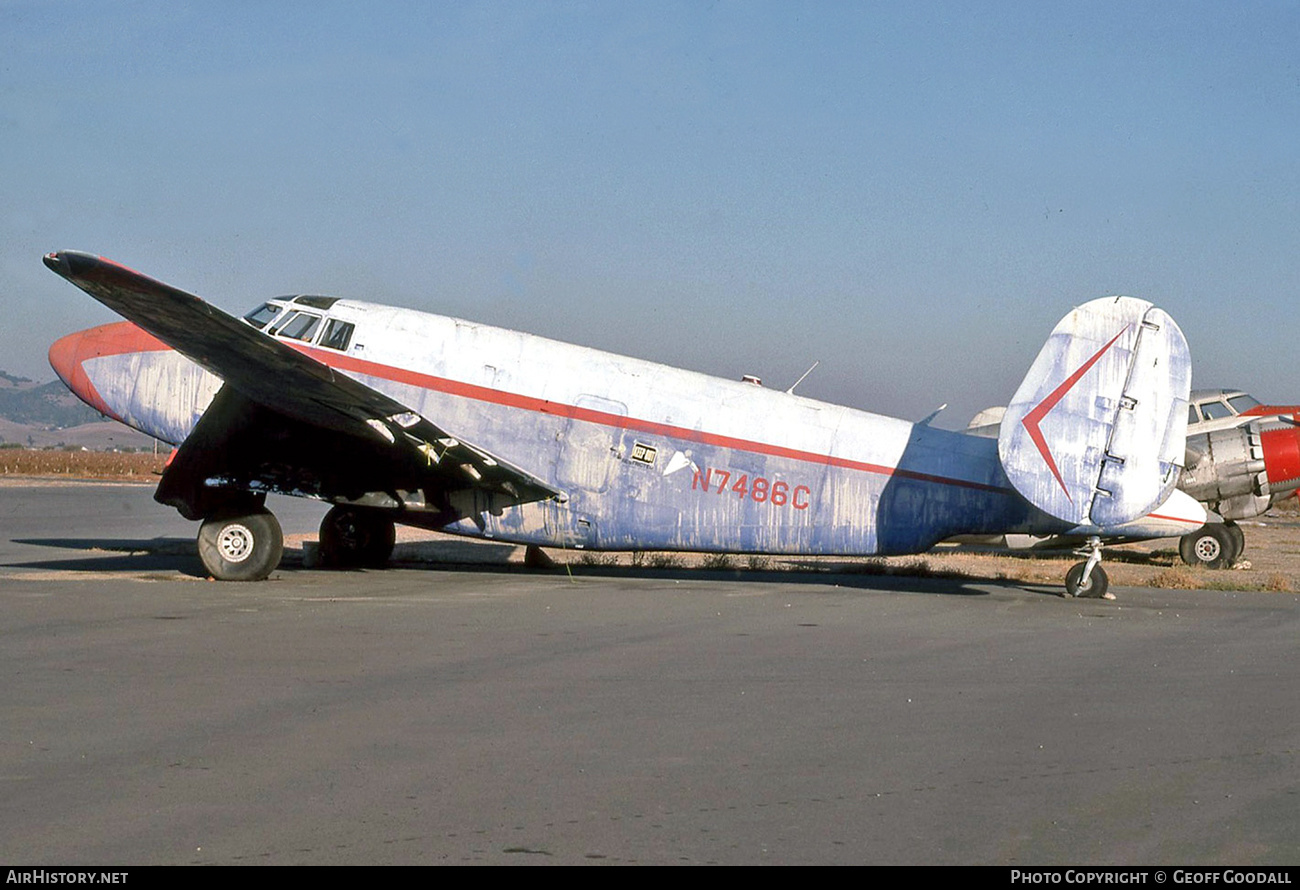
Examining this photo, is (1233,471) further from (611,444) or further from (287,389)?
(287,389)

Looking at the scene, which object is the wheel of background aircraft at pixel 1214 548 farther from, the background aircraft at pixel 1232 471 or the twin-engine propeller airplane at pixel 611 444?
the twin-engine propeller airplane at pixel 611 444

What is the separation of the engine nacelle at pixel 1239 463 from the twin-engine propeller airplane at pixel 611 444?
25.0ft

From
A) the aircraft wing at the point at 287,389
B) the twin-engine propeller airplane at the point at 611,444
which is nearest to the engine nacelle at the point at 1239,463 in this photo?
the twin-engine propeller airplane at the point at 611,444

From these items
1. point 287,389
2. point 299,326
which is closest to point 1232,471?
point 299,326

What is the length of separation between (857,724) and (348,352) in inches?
416

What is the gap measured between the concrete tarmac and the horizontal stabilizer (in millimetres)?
1478

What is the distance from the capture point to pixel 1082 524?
14.9 m

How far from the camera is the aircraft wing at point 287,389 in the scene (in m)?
13.3

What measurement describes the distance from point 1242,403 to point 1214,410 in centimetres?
63

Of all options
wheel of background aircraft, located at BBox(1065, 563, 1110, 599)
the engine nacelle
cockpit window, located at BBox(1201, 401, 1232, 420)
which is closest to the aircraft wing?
wheel of background aircraft, located at BBox(1065, 563, 1110, 599)

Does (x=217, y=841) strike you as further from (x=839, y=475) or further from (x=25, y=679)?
(x=839, y=475)

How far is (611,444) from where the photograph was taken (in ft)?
54.0

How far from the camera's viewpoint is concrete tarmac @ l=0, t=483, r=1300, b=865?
5523 millimetres

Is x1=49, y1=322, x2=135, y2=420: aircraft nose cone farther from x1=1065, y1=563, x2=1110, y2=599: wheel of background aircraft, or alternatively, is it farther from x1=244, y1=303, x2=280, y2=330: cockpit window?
x1=1065, y1=563, x2=1110, y2=599: wheel of background aircraft
